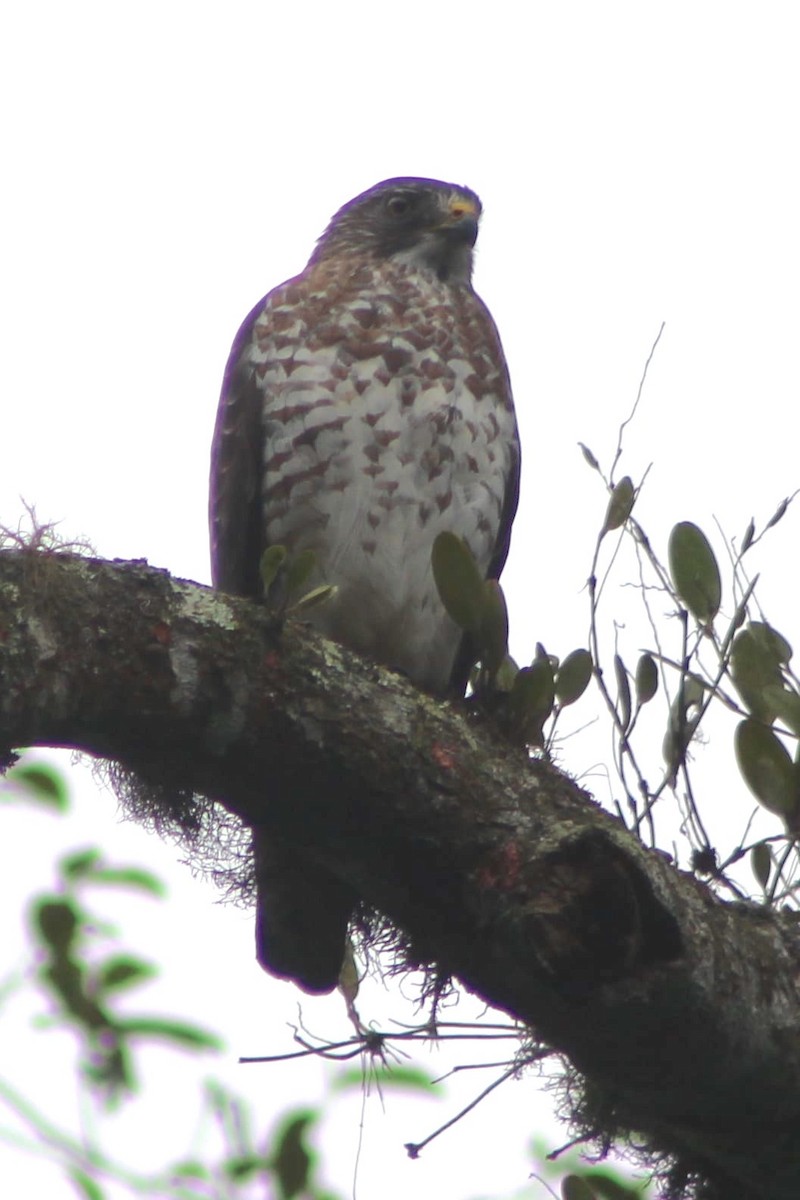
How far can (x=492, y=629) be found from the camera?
365cm

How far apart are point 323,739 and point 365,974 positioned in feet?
3.82

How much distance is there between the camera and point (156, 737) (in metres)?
2.75

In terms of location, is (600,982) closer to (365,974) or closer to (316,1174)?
(316,1174)

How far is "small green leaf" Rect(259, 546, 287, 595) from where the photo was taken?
3020 mm

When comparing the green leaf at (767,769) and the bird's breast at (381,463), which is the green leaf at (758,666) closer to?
the green leaf at (767,769)

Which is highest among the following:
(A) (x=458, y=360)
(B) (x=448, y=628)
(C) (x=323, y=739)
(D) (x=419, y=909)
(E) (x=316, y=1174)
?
(A) (x=458, y=360)

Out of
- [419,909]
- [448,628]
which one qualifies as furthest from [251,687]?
[448,628]

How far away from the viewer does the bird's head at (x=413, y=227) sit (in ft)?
17.5

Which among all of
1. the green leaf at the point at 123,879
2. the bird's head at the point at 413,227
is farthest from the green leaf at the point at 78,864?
the bird's head at the point at 413,227

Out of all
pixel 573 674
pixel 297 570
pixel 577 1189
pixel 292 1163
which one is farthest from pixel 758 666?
pixel 292 1163

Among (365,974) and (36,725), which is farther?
(365,974)

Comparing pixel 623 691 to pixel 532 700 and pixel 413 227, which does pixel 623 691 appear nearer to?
pixel 532 700

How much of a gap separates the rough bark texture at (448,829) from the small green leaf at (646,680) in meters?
0.54

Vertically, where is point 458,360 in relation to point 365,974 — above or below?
above
